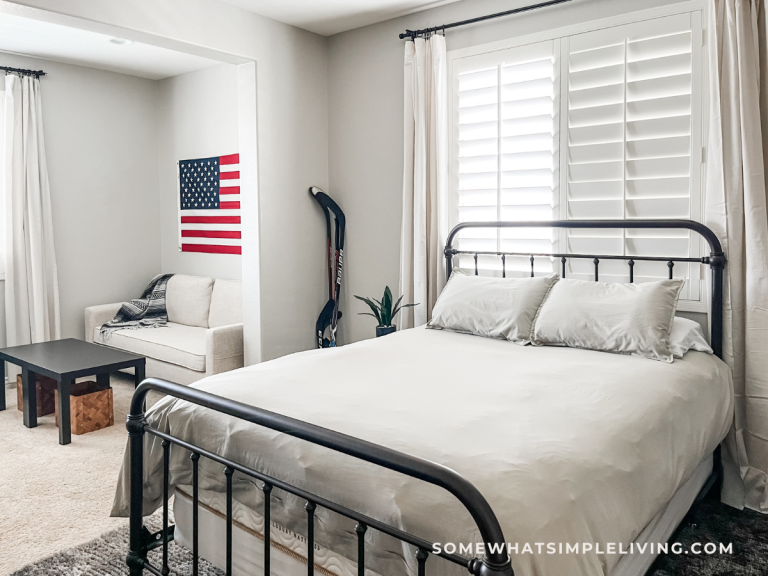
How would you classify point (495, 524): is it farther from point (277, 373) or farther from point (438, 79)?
point (438, 79)

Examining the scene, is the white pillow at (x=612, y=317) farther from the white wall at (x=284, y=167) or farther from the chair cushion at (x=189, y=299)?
the chair cushion at (x=189, y=299)

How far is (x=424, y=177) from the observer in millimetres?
3637

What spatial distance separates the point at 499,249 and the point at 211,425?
2.16m

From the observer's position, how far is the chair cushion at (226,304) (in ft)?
15.3

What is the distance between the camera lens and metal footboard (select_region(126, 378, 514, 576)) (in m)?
1.06

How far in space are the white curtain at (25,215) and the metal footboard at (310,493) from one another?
3.38 m

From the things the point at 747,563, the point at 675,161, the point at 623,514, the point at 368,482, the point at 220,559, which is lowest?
the point at 747,563

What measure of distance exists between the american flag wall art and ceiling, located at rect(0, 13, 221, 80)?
81 cm

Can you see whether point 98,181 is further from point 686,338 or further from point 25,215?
point 686,338

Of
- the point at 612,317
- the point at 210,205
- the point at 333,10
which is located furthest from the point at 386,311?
the point at 210,205

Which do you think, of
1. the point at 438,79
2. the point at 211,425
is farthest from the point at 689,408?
the point at 438,79

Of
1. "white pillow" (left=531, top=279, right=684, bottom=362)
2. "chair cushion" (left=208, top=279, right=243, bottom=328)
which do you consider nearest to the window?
"white pillow" (left=531, top=279, right=684, bottom=362)

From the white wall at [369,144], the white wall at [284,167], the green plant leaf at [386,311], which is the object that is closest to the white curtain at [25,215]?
the white wall at [284,167]

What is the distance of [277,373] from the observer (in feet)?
7.34
